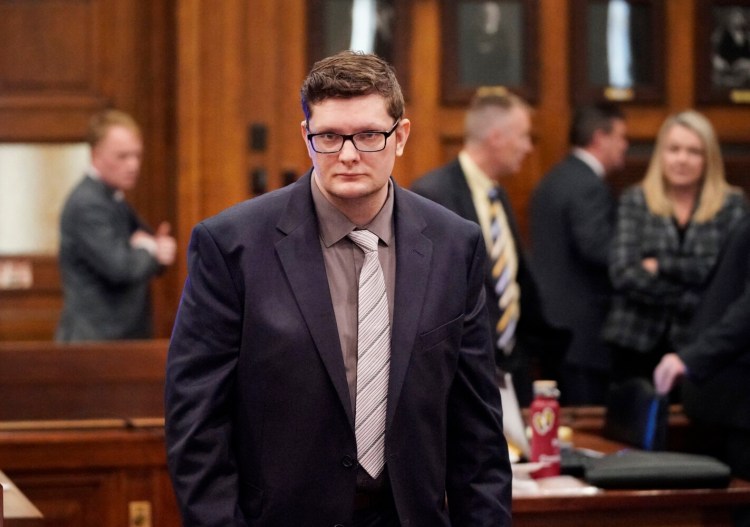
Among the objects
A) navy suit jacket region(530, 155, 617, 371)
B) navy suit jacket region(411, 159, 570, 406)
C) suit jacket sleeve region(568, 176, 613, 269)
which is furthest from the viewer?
navy suit jacket region(530, 155, 617, 371)

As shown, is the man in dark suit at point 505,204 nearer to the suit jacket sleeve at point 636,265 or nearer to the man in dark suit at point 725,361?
the suit jacket sleeve at point 636,265

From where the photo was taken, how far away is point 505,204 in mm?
5172

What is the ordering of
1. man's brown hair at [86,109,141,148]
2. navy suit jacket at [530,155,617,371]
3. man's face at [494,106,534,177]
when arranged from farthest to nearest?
navy suit jacket at [530,155,617,371] < man's brown hair at [86,109,141,148] < man's face at [494,106,534,177]

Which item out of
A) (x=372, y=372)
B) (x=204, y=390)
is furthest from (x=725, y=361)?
(x=204, y=390)

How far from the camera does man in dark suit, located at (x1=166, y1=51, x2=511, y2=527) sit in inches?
93.0

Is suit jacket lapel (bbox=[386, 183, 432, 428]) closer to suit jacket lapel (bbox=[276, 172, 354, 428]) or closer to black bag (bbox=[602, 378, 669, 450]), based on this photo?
suit jacket lapel (bbox=[276, 172, 354, 428])

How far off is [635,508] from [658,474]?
0.35 feet

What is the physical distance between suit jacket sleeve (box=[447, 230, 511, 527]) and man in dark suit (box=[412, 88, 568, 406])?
7.29ft

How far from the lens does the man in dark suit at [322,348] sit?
236cm

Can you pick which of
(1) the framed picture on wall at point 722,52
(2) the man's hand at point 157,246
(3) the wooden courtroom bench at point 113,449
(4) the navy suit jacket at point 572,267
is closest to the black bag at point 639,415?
(3) the wooden courtroom bench at point 113,449

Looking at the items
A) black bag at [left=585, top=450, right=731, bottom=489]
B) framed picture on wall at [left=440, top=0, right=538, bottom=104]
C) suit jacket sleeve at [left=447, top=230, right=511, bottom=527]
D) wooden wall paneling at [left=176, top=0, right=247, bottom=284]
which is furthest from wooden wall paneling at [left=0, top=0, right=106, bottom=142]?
suit jacket sleeve at [left=447, top=230, right=511, bottom=527]

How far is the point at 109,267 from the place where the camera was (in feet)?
17.6

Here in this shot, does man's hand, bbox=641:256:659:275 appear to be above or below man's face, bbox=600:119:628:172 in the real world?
below

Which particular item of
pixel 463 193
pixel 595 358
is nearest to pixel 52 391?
pixel 463 193
